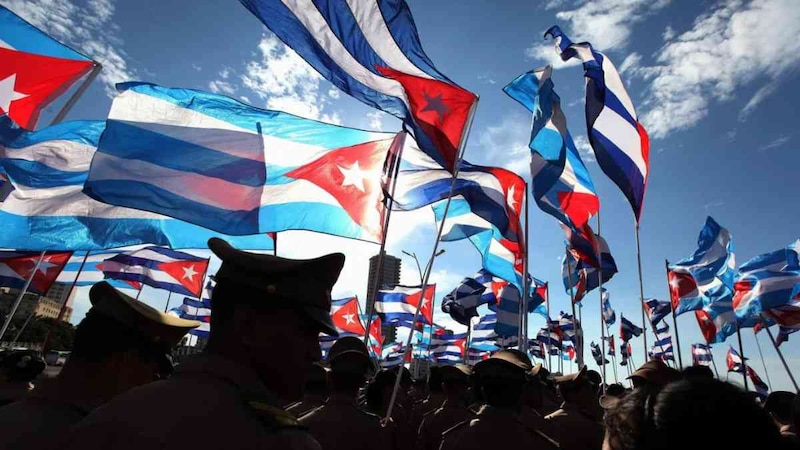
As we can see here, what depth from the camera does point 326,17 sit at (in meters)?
5.73

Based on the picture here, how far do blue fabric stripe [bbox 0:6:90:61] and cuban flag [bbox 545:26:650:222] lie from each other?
27.7ft

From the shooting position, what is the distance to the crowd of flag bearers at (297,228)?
1.41 m

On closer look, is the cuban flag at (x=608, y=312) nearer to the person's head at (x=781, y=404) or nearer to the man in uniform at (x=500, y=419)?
the person's head at (x=781, y=404)

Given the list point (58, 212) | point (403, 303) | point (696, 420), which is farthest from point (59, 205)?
point (403, 303)

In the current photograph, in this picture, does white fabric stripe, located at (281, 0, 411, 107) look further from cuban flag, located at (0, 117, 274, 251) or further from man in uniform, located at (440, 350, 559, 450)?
man in uniform, located at (440, 350, 559, 450)

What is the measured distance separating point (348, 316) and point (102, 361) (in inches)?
633

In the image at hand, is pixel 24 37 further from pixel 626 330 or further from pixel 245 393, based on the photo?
pixel 626 330

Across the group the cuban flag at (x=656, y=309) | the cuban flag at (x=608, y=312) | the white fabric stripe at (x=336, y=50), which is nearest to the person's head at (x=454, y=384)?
the white fabric stripe at (x=336, y=50)

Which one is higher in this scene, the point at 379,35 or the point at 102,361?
the point at 379,35

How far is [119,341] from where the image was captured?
2473 millimetres

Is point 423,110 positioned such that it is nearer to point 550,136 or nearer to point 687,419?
point 550,136

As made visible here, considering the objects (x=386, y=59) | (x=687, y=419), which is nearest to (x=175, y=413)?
(x=687, y=419)

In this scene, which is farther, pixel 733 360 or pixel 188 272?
pixel 733 360

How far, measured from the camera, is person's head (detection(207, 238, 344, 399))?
1.68 metres
